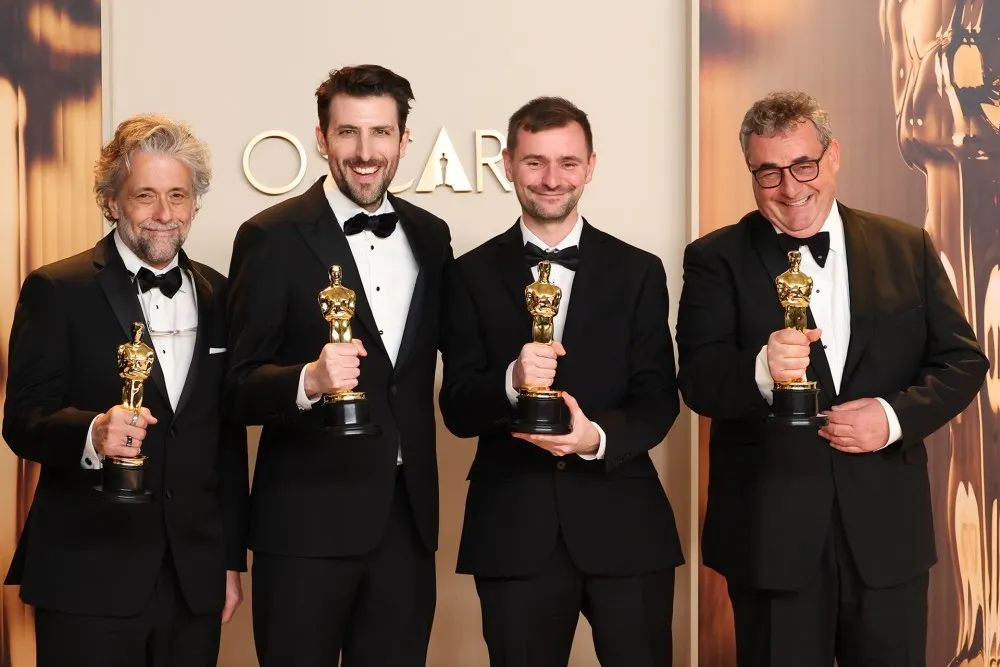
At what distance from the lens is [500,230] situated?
464cm

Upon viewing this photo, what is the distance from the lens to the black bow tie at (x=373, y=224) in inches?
128

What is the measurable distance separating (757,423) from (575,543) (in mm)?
611

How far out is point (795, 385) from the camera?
285 centimetres

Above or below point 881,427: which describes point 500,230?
above

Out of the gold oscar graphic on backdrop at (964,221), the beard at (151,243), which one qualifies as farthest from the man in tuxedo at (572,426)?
the gold oscar graphic on backdrop at (964,221)

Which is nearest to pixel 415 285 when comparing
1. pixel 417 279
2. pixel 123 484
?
pixel 417 279

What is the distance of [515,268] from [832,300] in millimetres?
907

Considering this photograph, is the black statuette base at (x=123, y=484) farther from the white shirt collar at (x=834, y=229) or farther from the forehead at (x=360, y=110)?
the white shirt collar at (x=834, y=229)

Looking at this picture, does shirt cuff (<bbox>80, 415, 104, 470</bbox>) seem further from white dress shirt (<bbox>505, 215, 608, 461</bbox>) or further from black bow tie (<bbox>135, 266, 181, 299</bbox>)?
white dress shirt (<bbox>505, 215, 608, 461</bbox>)

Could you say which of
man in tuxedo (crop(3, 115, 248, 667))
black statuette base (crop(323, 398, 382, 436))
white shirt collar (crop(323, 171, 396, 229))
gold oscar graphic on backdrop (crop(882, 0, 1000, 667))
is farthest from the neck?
gold oscar graphic on backdrop (crop(882, 0, 1000, 667))

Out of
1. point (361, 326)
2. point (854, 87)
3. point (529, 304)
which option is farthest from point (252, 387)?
point (854, 87)

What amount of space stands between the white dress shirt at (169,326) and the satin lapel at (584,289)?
1.09m

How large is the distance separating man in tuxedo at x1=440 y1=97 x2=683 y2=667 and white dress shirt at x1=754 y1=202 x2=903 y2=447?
0.42 metres

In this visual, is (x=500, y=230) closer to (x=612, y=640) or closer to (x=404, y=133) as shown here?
(x=404, y=133)
